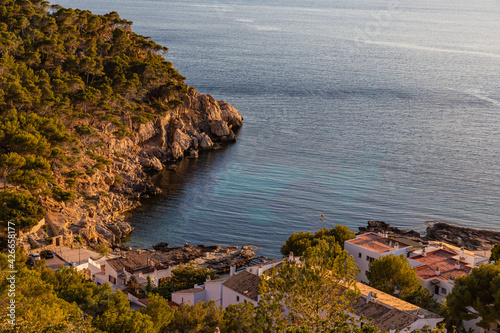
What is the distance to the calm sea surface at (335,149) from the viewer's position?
57.7 metres

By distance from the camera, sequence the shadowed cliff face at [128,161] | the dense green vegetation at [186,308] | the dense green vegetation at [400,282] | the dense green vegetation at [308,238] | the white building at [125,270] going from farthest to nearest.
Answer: the shadowed cliff face at [128,161]
the dense green vegetation at [308,238]
the white building at [125,270]
the dense green vegetation at [400,282]
the dense green vegetation at [186,308]

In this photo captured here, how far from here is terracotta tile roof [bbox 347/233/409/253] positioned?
40.7 meters

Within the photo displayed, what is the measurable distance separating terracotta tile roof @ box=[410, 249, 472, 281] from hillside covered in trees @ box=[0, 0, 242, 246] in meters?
26.5

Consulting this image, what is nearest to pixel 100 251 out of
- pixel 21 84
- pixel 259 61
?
pixel 21 84

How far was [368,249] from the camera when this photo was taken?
132ft

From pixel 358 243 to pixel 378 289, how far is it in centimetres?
744

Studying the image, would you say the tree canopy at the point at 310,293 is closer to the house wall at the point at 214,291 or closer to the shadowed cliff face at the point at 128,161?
the house wall at the point at 214,291

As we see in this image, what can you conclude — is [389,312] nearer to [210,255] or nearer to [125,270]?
[125,270]

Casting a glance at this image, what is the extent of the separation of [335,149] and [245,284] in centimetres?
4879

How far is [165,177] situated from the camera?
225 ft

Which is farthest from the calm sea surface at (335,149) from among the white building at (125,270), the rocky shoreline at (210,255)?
the white building at (125,270)

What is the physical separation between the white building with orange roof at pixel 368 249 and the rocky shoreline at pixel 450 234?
33.8ft

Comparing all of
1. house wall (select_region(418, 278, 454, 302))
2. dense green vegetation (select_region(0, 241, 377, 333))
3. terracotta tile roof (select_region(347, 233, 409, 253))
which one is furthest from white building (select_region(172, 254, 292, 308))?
house wall (select_region(418, 278, 454, 302))

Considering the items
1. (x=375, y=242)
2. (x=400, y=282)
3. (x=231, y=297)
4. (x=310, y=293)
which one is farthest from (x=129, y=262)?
(x=310, y=293)
